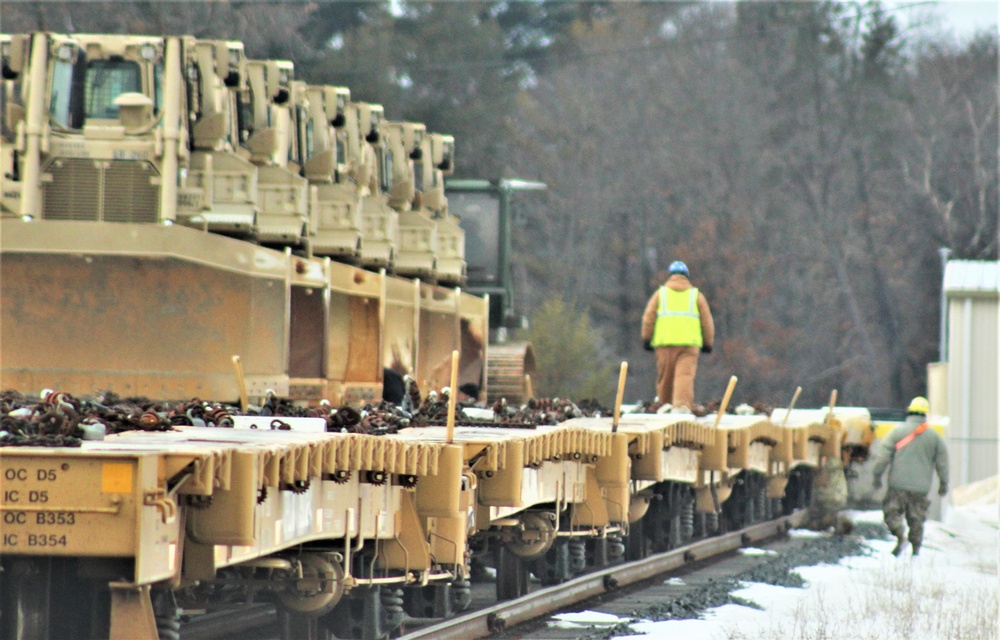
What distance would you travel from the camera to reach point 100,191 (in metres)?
14.3

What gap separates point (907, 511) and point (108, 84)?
9.42m

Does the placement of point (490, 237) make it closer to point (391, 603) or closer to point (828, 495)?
point (828, 495)

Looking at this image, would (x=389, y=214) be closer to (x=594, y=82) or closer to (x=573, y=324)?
(x=573, y=324)

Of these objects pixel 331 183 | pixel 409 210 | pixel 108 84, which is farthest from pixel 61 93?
pixel 409 210

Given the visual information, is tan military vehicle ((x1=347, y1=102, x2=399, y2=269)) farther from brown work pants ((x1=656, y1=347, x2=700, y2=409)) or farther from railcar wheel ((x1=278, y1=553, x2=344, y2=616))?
railcar wheel ((x1=278, y1=553, x2=344, y2=616))

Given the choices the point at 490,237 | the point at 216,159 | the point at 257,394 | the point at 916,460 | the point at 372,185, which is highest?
the point at 372,185

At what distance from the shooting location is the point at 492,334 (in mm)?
26031

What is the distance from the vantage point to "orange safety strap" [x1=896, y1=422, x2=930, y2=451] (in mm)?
18984

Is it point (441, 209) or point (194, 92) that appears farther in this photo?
point (441, 209)

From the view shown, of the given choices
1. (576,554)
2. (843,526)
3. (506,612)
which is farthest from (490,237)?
(506,612)

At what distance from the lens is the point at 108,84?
15.1 metres

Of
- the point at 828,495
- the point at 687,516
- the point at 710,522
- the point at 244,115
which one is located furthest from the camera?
the point at 828,495

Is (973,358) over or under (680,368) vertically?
over

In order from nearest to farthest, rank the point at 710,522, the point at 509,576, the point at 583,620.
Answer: the point at 583,620, the point at 509,576, the point at 710,522
